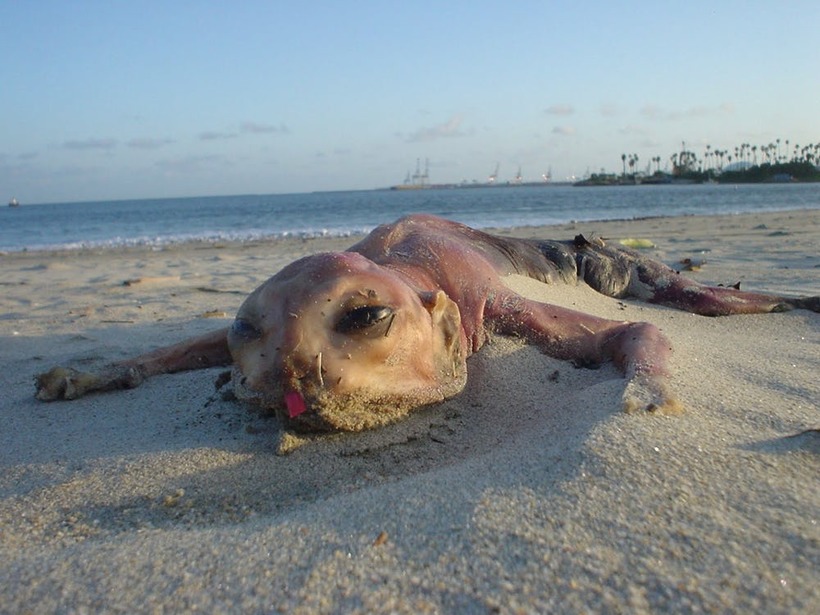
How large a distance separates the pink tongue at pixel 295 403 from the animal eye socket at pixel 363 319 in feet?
0.80

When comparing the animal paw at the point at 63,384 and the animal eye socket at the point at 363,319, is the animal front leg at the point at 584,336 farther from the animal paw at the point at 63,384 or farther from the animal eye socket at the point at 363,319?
the animal paw at the point at 63,384

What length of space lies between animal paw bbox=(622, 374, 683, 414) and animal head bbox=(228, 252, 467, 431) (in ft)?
2.28

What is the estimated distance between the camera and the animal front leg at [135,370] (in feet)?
11.6

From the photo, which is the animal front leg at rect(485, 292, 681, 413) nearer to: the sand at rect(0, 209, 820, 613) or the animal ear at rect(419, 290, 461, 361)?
the sand at rect(0, 209, 820, 613)

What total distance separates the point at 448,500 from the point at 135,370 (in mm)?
2299

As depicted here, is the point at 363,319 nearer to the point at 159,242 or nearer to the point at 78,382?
the point at 78,382

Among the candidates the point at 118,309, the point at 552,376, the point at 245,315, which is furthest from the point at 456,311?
the point at 118,309

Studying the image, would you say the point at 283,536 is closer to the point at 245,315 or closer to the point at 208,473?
the point at 208,473

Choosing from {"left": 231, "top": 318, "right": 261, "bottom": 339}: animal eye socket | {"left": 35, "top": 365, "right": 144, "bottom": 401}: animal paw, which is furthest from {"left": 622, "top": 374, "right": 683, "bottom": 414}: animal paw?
{"left": 35, "top": 365, "right": 144, "bottom": 401}: animal paw

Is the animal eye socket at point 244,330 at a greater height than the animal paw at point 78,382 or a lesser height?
greater

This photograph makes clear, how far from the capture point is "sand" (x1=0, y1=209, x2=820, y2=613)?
4.93ft

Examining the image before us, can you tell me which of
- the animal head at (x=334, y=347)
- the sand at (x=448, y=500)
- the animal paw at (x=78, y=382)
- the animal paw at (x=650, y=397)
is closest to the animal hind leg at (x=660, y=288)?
the sand at (x=448, y=500)

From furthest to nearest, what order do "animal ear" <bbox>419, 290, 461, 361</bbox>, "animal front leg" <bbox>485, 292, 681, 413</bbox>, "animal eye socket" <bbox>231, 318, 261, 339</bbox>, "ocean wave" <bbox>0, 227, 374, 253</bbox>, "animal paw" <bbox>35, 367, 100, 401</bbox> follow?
1. "ocean wave" <bbox>0, 227, 374, 253</bbox>
2. "animal paw" <bbox>35, 367, 100, 401</bbox>
3. "animal front leg" <bbox>485, 292, 681, 413</bbox>
4. "animal ear" <bbox>419, 290, 461, 361</bbox>
5. "animal eye socket" <bbox>231, 318, 261, 339</bbox>

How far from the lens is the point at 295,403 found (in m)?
2.32
